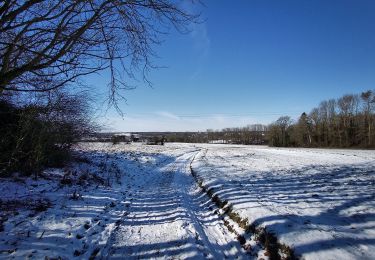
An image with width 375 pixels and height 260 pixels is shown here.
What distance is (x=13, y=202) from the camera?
24.6ft

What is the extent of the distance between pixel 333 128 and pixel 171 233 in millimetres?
83409

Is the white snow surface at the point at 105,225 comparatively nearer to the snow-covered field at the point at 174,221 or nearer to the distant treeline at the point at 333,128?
the snow-covered field at the point at 174,221

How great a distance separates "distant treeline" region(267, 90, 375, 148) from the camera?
234ft

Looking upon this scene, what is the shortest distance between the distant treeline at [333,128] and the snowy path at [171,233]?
7068cm

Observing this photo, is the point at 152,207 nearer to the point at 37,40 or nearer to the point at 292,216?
the point at 292,216

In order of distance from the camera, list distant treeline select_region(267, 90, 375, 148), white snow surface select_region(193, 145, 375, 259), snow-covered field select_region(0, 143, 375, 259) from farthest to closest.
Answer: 1. distant treeline select_region(267, 90, 375, 148)
2. snow-covered field select_region(0, 143, 375, 259)
3. white snow surface select_region(193, 145, 375, 259)

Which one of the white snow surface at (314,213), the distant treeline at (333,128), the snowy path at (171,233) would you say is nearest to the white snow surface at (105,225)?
the snowy path at (171,233)

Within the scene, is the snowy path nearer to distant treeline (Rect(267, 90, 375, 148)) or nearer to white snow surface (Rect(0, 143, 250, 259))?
white snow surface (Rect(0, 143, 250, 259))

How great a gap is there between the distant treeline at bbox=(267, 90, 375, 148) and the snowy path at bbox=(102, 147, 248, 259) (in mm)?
70680

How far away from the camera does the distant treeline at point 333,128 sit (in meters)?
71.2

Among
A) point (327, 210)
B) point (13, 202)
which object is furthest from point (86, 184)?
point (327, 210)

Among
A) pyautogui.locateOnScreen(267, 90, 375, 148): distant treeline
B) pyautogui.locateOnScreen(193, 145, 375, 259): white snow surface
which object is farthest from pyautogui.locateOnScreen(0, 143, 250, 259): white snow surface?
pyautogui.locateOnScreen(267, 90, 375, 148): distant treeline

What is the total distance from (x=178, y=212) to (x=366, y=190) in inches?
281

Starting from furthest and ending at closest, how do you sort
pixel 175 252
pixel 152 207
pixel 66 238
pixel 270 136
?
1. pixel 270 136
2. pixel 152 207
3. pixel 66 238
4. pixel 175 252
